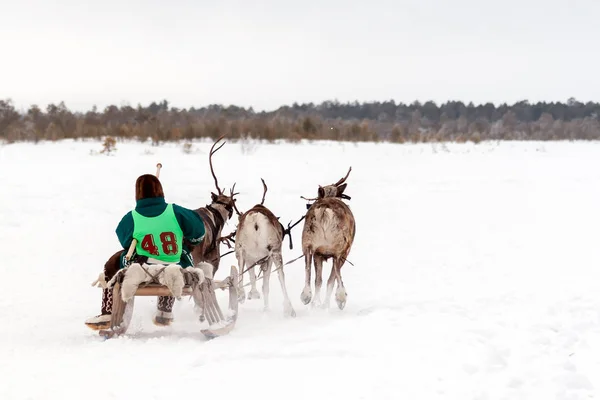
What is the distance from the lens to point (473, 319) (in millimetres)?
6375

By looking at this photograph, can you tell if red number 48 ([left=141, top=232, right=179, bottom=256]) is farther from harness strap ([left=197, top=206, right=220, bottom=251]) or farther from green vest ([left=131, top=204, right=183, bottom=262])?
harness strap ([left=197, top=206, right=220, bottom=251])

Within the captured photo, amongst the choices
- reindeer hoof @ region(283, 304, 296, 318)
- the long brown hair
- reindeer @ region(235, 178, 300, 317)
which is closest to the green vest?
the long brown hair

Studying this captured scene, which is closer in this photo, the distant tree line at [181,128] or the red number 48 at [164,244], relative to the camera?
the red number 48 at [164,244]

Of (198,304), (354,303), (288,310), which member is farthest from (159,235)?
(354,303)

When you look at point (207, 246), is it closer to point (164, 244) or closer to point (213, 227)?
point (213, 227)

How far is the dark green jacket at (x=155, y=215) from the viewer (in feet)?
19.7

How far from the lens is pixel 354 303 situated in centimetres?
770

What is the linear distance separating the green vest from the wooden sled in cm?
28

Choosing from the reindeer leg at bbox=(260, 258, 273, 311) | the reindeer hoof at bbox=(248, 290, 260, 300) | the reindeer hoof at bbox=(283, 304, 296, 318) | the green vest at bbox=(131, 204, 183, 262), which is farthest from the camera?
the reindeer hoof at bbox=(248, 290, 260, 300)

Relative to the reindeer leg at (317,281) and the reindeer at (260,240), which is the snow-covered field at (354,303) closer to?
the reindeer leg at (317,281)

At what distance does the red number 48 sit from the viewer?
6.00m

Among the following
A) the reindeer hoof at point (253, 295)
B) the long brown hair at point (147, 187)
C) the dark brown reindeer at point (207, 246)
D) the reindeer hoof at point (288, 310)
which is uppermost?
the long brown hair at point (147, 187)

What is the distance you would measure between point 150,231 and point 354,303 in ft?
9.30

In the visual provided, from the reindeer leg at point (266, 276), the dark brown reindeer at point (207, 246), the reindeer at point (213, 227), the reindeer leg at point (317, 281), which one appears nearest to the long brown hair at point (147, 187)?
the dark brown reindeer at point (207, 246)
